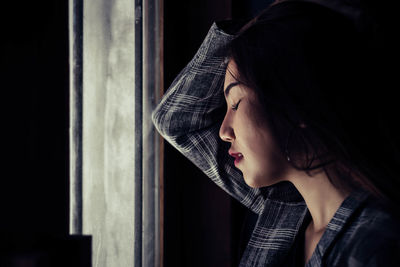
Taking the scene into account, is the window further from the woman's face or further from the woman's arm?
the woman's face

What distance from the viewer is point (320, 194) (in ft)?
2.53

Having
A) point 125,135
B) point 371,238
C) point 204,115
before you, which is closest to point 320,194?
point 371,238

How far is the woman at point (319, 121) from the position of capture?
2.21ft

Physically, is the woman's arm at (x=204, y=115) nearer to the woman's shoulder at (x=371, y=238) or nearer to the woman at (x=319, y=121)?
the woman at (x=319, y=121)

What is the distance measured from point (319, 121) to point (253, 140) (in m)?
0.14

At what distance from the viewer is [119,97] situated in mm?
1047

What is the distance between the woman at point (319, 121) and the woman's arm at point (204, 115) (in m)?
0.02

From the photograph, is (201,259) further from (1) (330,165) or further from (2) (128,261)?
(1) (330,165)

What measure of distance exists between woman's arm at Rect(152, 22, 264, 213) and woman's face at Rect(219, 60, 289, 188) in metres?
0.12

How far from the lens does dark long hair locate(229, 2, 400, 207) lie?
67 cm
